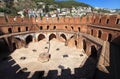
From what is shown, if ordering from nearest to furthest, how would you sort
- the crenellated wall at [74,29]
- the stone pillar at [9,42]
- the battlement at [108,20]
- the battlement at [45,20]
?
1. the battlement at [108,20]
2. the crenellated wall at [74,29]
3. the stone pillar at [9,42]
4. the battlement at [45,20]

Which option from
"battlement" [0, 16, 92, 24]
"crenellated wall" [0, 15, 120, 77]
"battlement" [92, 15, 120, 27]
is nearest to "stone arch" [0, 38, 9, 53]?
"crenellated wall" [0, 15, 120, 77]

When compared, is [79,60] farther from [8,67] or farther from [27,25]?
[27,25]

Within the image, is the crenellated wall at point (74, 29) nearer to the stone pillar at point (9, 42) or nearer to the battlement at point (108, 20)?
the battlement at point (108, 20)

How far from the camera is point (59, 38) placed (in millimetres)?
35125

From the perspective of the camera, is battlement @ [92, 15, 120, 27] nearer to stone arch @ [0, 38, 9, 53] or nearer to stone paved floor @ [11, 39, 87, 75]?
stone paved floor @ [11, 39, 87, 75]

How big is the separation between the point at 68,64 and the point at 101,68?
9.33 meters

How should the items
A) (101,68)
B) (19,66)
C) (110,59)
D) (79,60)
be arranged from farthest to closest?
(79,60), (19,66), (110,59), (101,68)

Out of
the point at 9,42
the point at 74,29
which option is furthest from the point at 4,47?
the point at 74,29

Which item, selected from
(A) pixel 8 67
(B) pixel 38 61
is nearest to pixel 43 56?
(B) pixel 38 61

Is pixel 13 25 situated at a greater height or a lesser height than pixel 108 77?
Result: greater

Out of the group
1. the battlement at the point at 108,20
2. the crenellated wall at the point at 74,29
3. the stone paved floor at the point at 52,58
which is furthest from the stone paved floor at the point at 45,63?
the battlement at the point at 108,20

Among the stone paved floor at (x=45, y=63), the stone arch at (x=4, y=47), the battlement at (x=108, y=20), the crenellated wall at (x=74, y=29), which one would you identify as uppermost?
the battlement at (x=108, y=20)

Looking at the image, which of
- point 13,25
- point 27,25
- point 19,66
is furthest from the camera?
point 27,25

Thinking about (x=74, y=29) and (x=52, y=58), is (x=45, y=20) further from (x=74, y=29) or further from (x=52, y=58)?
(x=52, y=58)
